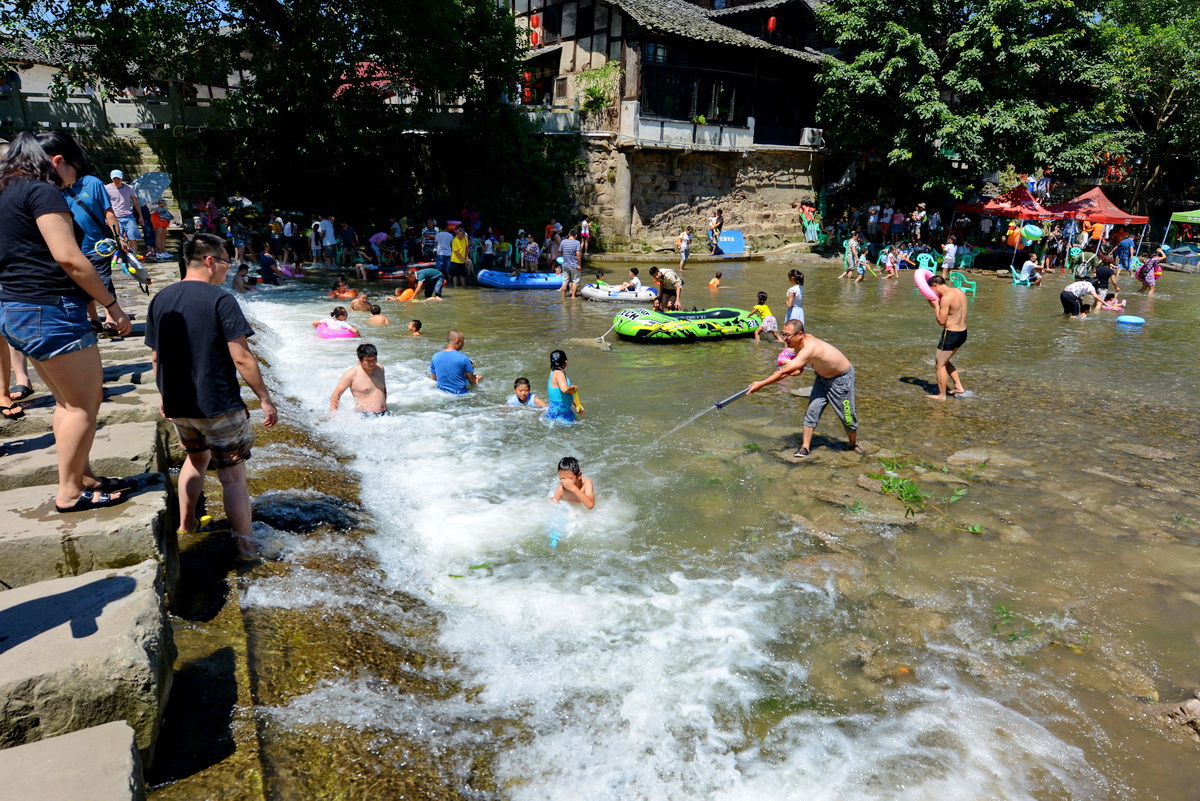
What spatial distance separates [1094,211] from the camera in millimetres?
26359

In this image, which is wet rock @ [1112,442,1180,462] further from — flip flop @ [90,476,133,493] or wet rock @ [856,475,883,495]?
flip flop @ [90,476,133,493]

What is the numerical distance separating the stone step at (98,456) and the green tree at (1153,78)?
103 feet

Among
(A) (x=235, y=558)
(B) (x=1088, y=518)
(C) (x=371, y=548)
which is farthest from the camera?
(B) (x=1088, y=518)

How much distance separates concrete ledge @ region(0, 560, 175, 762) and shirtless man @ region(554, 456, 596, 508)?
424cm

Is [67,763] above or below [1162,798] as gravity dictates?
above

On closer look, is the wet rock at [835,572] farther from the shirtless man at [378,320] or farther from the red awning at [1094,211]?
the red awning at [1094,211]

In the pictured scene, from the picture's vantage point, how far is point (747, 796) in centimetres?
416

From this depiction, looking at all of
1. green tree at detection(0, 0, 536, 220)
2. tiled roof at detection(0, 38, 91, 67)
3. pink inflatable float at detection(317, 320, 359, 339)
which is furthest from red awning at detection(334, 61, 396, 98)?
pink inflatable float at detection(317, 320, 359, 339)

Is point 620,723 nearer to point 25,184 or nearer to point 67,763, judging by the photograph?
point 67,763

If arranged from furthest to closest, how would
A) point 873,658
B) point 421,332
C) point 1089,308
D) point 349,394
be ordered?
point 1089,308
point 421,332
point 349,394
point 873,658

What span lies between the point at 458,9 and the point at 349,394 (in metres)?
15.6

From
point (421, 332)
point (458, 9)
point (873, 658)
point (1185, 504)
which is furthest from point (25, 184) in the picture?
point (458, 9)

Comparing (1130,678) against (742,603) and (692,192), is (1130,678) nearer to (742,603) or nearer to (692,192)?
(742,603)

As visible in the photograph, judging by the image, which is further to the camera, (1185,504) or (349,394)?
(349,394)
